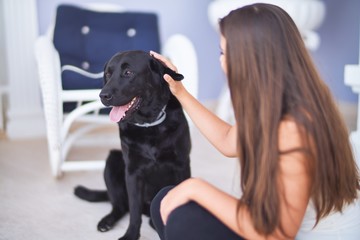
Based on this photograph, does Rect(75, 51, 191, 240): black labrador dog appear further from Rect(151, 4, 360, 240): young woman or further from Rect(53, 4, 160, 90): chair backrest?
Rect(53, 4, 160, 90): chair backrest

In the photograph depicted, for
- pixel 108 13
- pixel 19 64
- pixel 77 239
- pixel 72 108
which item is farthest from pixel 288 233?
pixel 19 64

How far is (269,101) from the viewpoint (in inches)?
29.6

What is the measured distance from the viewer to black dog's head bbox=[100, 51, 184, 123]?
3.57 feet

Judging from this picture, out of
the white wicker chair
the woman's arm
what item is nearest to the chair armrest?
the white wicker chair

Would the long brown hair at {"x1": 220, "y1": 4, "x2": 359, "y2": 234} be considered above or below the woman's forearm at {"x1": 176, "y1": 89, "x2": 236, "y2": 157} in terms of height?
above

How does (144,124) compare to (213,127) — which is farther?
(144,124)

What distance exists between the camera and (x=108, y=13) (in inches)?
81.0

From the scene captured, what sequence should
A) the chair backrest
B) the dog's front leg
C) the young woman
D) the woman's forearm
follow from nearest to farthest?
the young woman < the woman's forearm < the dog's front leg < the chair backrest

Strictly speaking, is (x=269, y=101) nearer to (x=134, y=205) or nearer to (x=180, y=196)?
(x=180, y=196)

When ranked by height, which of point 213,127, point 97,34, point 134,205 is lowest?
point 134,205

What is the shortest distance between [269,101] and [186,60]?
3.10ft

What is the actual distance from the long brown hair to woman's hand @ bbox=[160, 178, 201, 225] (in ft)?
0.34

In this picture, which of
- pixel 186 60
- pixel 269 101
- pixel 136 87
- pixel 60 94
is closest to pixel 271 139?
pixel 269 101

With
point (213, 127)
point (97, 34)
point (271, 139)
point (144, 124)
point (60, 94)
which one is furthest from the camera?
point (97, 34)
